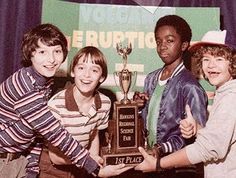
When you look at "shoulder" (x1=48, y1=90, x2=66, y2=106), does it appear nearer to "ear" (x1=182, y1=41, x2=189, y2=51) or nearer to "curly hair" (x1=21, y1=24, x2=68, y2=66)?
"curly hair" (x1=21, y1=24, x2=68, y2=66)

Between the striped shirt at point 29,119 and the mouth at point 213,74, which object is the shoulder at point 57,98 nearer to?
the striped shirt at point 29,119

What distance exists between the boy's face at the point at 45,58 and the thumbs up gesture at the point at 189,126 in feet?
1.01

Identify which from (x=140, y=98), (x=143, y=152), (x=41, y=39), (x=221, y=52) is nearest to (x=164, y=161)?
(x=143, y=152)

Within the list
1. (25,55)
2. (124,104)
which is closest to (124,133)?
(124,104)

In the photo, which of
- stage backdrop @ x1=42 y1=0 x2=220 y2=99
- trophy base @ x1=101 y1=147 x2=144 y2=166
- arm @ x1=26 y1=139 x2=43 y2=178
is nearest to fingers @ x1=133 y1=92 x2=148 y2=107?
stage backdrop @ x1=42 y1=0 x2=220 y2=99

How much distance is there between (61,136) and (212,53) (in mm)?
368

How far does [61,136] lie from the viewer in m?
0.94

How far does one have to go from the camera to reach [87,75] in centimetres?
99

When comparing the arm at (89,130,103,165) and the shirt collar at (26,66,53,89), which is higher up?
the shirt collar at (26,66,53,89)

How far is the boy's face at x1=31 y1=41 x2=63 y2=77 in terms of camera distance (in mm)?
937

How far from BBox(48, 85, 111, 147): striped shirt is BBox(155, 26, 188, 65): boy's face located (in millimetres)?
166

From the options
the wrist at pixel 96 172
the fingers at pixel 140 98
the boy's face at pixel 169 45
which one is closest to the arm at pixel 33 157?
the wrist at pixel 96 172

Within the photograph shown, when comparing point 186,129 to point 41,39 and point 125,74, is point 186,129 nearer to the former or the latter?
point 125,74

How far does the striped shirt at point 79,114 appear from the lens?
99 cm
